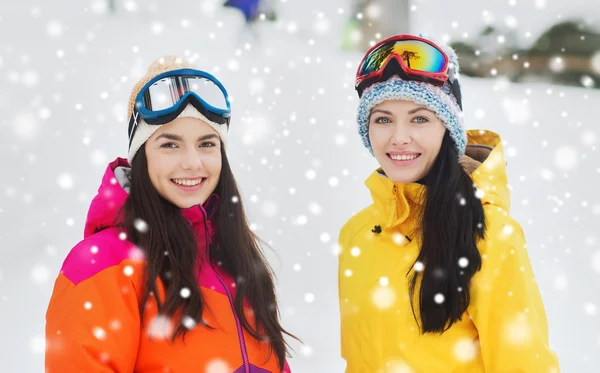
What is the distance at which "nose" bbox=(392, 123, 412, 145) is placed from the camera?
246 cm

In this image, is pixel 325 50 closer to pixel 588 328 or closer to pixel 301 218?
pixel 301 218

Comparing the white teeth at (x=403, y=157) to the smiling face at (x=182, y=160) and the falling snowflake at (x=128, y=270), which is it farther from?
the falling snowflake at (x=128, y=270)

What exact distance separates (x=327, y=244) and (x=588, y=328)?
2620 millimetres

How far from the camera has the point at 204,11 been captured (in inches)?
219

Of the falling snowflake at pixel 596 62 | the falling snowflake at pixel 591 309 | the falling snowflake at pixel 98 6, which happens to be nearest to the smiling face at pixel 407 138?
the falling snowflake at pixel 591 309

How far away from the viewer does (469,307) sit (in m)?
2.30

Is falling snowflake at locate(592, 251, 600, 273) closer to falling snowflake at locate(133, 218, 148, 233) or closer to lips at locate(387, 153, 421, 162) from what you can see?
lips at locate(387, 153, 421, 162)

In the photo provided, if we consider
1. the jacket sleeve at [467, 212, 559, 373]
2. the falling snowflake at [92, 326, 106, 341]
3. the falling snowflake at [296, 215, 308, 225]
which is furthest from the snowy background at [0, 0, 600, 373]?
the falling snowflake at [92, 326, 106, 341]

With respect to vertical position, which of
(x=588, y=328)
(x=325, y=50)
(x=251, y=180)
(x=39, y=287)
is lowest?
(x=588, y=328)

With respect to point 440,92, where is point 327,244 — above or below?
below

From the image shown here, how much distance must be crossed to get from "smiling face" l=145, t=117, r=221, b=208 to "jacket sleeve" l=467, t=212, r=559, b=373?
52.0 inches

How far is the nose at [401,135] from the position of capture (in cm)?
246

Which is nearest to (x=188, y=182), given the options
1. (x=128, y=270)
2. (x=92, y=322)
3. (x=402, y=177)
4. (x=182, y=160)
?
(x=182, y=160)

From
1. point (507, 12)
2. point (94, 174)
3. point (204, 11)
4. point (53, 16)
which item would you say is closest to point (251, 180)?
point (94, 174)
